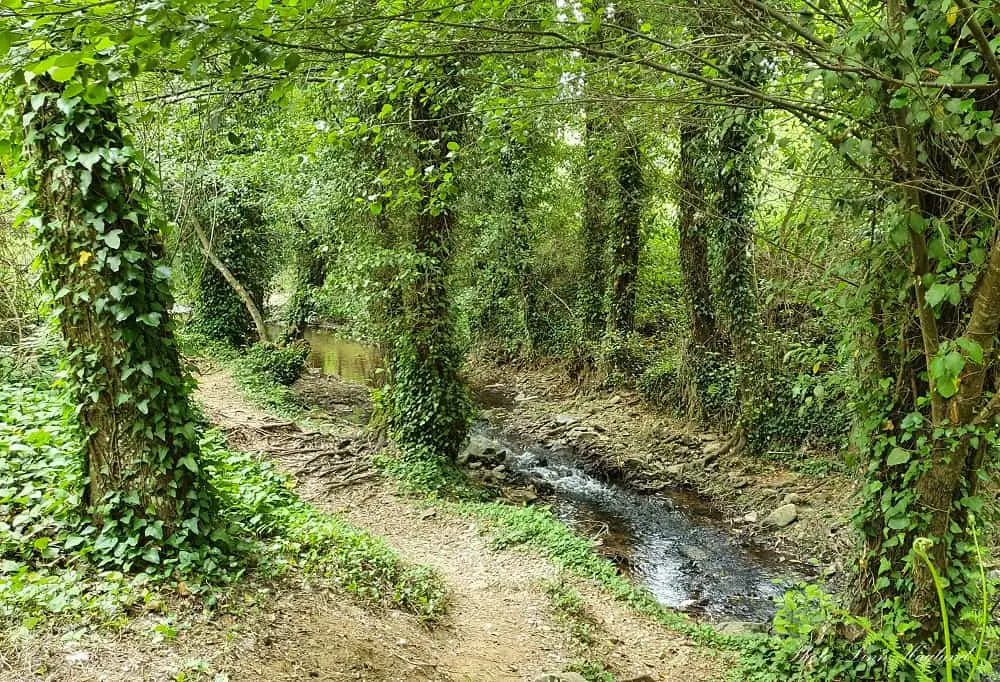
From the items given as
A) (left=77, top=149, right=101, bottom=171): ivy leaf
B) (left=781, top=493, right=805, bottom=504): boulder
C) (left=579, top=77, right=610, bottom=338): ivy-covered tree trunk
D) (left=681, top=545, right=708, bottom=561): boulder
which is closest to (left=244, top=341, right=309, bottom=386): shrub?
(left=579, top=77, right=610, bottom=338): ivy-covered tree trunk

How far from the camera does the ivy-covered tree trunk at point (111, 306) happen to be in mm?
4230

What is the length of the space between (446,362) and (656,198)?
737 cm

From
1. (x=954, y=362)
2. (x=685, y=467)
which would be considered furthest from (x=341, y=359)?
(x=954, y=362)

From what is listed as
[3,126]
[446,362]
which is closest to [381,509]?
[446,362]

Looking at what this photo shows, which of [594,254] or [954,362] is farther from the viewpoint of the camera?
[594,254]

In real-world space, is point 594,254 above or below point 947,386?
above

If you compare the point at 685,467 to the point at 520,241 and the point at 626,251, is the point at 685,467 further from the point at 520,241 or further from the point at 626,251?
the point at 520,241

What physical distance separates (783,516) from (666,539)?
186 cm

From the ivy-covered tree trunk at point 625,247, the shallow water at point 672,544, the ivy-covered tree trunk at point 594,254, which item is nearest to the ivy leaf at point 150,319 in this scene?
the shallow water at point 672,544

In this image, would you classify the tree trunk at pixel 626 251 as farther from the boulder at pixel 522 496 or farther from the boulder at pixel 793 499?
the boulder at pixel 793 499

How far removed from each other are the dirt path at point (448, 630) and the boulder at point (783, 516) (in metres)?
3.80

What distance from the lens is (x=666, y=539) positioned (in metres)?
9.58

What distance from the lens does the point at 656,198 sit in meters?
14.8

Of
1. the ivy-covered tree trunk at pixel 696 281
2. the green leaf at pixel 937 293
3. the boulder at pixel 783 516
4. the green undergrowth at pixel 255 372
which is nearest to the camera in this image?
the green leaf at pixel 937 293
